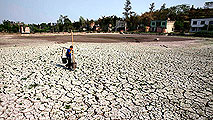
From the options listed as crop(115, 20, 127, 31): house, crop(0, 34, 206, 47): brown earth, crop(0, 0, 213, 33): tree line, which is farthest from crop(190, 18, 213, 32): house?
crop(0, 34, 206, 47): brown earth

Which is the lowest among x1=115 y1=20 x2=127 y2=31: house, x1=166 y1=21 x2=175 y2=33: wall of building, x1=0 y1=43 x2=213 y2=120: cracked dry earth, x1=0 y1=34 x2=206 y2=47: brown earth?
x1=0 y1=43 x2=213 y2=120: cracked dry earth

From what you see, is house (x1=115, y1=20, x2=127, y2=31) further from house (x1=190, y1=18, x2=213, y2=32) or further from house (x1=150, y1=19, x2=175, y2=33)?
house (x1=190, y1=18, x2=213, y2=32)

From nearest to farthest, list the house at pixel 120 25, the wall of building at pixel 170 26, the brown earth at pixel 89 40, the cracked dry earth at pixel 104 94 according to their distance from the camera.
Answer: the cracked dry earth at pixel 104 94 < the brown earth at pixel 89 40 < the wall of building at pixel 170 26 < the house at pixel 120 25

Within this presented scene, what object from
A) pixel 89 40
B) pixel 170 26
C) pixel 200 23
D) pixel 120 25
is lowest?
pixel 89 40

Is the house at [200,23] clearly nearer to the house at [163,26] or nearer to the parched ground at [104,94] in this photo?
the house at [163,26]

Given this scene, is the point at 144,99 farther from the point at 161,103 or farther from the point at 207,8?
the point at 207,8

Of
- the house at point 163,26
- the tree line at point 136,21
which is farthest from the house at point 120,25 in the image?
the house at point 163,26

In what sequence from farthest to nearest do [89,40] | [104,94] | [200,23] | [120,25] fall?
[120,25] → [200,23] → [89,40] → [104,94]

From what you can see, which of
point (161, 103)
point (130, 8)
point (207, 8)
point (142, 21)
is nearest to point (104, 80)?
point (161, 103)

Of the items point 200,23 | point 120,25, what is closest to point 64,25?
point 120,25

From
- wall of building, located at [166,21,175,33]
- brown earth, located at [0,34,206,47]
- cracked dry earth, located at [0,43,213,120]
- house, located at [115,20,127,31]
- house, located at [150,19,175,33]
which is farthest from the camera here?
house, located at [115,20,127,31]

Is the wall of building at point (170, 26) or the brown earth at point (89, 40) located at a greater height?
the wall of building at point (170, 26)

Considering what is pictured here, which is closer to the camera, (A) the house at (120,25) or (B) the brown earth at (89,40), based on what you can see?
(B) the brown earth at (89,40)

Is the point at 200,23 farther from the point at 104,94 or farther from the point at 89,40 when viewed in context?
the point at 104,94
